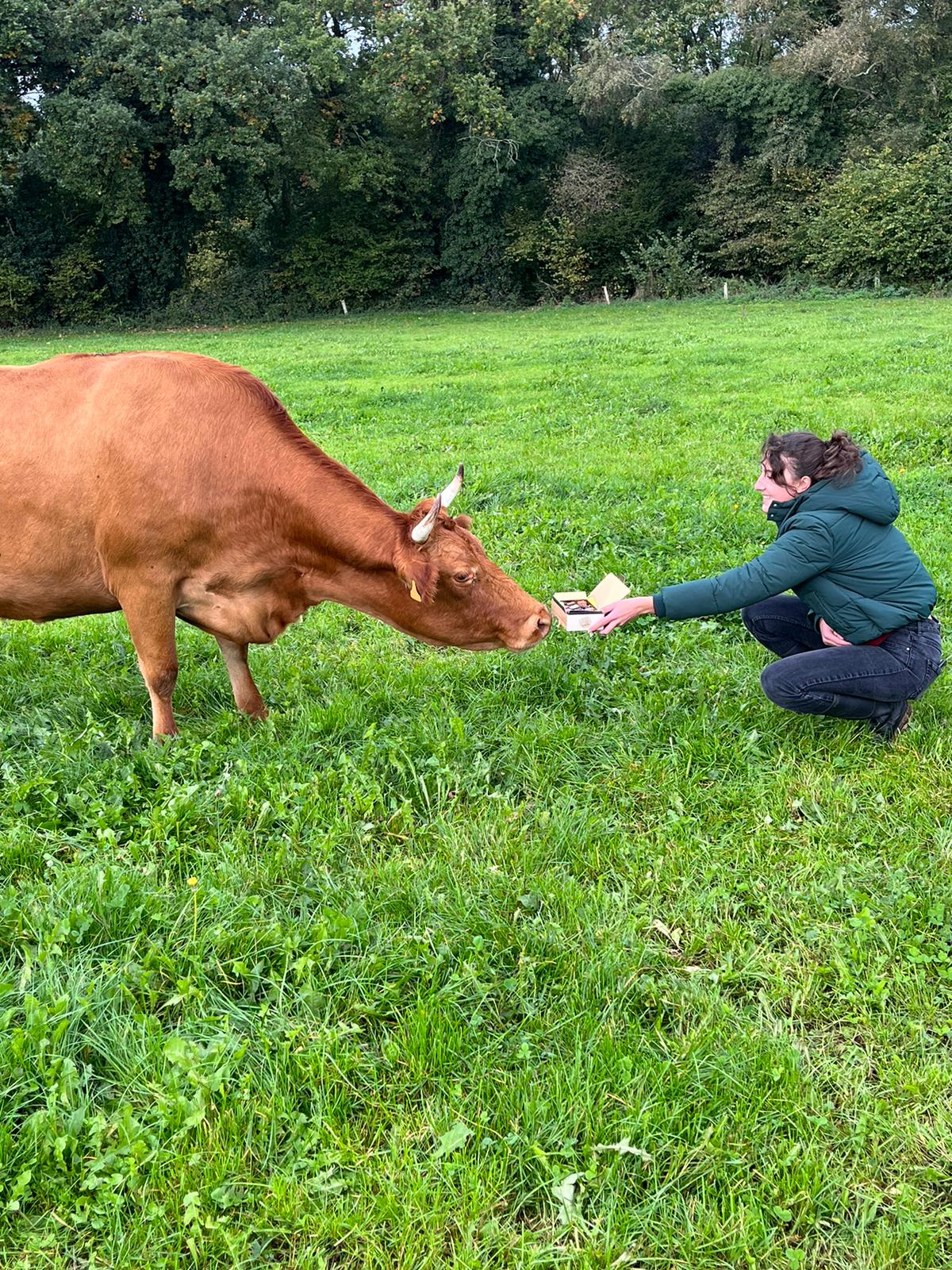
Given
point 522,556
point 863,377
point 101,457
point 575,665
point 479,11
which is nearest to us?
point 101,457

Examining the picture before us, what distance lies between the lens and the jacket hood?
445 centimetres

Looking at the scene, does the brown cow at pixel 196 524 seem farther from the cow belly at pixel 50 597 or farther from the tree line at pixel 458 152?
the tree line at pixel 458 152

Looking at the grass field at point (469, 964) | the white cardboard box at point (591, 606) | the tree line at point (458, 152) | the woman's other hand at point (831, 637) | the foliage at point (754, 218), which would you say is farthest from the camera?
the foliage at point (754, 218)

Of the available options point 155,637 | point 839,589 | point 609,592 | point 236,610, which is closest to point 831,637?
point 839,589

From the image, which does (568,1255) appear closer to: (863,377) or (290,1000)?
(290,1000)

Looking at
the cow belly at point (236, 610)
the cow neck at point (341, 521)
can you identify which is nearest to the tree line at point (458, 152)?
the cow neck at point (341, 521)

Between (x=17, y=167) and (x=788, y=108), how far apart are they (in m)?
30.5

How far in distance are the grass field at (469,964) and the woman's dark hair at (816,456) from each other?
130cm

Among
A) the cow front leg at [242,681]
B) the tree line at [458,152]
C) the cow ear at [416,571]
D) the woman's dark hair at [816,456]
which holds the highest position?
the tree line at [458,152]

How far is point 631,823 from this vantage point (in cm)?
422

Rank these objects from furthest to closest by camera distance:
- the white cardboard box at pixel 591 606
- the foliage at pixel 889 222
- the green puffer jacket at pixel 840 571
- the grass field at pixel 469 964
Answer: the foliage at pixel 889 222 < the white cardboard box at pixel 591 606 < the green puffer jacket at pixel 840 571 < the grass field at pixel 469 964

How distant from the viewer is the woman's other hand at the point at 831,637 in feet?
15.6

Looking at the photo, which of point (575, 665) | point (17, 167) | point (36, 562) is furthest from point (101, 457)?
point (17, 167)

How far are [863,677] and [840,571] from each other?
522mm
